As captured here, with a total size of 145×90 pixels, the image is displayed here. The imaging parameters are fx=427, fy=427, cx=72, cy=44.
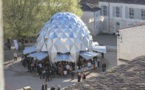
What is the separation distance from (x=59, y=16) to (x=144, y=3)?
44.5 ft

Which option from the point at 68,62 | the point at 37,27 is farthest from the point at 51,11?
the point at 68,62

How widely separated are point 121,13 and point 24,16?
12.8 metres

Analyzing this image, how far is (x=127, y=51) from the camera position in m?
28.0

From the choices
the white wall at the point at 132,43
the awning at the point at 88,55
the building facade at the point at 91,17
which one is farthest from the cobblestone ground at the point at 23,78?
the building facade at the point at 91,17

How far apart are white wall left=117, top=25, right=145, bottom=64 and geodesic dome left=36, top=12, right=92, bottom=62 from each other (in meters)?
6.23

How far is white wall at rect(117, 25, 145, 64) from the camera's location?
27031mm

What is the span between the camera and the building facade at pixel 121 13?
45344mm

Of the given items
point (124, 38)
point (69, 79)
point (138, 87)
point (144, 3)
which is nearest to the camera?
point (138, 87)

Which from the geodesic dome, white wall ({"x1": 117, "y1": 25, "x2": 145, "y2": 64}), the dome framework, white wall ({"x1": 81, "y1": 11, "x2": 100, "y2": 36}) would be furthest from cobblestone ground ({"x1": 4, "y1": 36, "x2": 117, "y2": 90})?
white wall ({"x1": 81, "y1": 11, "x2": 100, "y2": 36})

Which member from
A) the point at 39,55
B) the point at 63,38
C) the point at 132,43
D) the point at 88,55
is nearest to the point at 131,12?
the point at 88,55

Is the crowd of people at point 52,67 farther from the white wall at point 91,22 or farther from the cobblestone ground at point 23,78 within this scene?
the white wall at point 91,22

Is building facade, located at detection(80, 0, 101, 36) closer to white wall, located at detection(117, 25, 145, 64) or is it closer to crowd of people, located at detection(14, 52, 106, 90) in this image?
crowd of people, located at detection(14, 52, 106, 90)

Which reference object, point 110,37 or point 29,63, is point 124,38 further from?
point 110,37

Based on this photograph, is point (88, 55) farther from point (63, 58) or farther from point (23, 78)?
point (23, 78)
